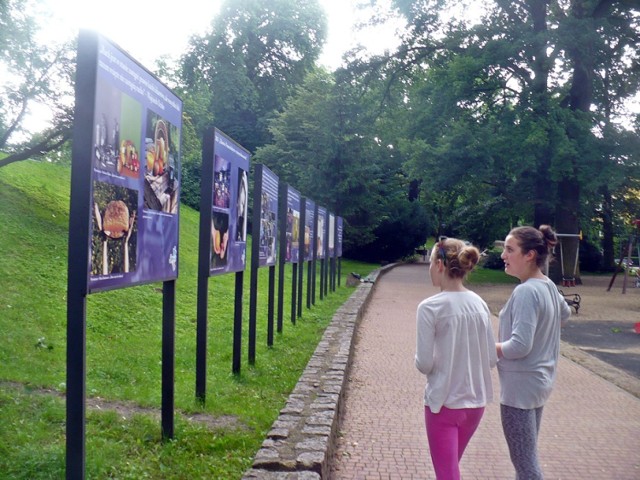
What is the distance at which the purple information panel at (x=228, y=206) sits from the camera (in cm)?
675

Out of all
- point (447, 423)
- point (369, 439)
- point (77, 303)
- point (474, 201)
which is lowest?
point (369, 439)

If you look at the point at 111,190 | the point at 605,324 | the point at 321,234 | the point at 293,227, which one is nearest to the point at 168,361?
the point at 111,190

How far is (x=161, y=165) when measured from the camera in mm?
4914

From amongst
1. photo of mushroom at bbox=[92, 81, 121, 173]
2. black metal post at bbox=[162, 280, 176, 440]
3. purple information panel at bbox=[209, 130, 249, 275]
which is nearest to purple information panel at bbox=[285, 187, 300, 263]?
purple information panel at bbox=[209, 130, 249, 275]

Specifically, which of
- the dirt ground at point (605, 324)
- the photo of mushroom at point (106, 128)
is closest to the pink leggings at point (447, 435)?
the photo of mushroom at point (106, 128)

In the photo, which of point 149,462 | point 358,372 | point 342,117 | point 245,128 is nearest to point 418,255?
point 245,128

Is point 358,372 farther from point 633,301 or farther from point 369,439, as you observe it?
point 633,301

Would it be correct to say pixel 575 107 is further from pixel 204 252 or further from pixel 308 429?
pixel 308 429

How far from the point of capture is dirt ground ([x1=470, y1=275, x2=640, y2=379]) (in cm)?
1210

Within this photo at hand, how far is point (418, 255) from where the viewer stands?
5594 centimetres

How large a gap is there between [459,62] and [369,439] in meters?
23.1

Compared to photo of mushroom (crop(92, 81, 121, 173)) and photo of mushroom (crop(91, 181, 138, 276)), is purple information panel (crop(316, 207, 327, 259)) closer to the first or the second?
photo of mushroom (crop(91, 181, 138, 276))

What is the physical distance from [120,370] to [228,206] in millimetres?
2089

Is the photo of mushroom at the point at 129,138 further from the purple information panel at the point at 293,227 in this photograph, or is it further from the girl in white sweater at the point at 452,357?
the purple information panel at the point at 293,227
